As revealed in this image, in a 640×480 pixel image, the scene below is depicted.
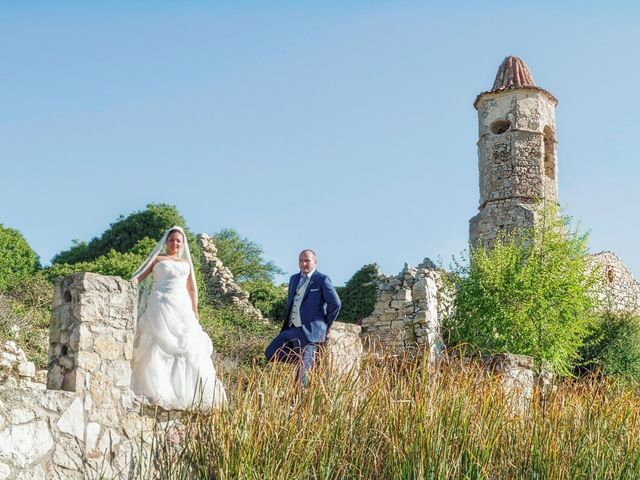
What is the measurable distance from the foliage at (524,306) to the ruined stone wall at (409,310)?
0.54m

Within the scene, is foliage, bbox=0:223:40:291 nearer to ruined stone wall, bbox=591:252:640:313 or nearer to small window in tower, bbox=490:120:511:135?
small window in tower, bbox=490:120:511:135

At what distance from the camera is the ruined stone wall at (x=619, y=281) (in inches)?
1001

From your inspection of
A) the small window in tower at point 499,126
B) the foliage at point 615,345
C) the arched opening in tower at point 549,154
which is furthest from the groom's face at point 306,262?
the arched opening in tower at point 549,154

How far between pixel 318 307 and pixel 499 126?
58.2 ft

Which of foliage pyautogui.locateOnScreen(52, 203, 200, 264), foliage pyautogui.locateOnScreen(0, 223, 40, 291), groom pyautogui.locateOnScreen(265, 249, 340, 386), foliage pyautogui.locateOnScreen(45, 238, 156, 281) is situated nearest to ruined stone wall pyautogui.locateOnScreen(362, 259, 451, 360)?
foliage pyautogui.locateOnScreen(45, 238, 156, 281)

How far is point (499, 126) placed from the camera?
24969 millimetres

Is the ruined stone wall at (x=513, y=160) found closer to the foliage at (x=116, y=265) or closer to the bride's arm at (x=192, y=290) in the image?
the foliage at (x=116, y=265)

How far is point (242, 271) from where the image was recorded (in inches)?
1197

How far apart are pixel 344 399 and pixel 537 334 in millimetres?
10419

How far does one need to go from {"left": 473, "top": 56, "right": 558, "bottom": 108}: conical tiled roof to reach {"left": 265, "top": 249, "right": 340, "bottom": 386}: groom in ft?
57.7

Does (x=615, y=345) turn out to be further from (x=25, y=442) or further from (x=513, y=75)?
(x=25, y=442)

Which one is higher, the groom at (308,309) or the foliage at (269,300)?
the foliage at (269,300)

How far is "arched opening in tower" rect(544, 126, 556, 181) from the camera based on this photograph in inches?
977

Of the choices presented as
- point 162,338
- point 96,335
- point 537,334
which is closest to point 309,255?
point 162,338
